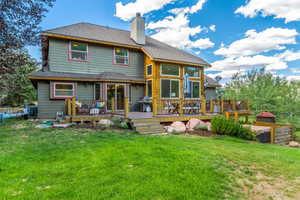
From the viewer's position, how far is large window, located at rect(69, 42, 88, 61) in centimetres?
1063

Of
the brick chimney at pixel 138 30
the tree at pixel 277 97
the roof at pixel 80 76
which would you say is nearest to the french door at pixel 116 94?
the roof at pixel 80 76

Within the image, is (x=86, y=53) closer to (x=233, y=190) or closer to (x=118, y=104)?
(x=118, y=104)

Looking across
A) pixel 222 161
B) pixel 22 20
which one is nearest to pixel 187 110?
pixel 222 161

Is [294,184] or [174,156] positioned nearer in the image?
[294,184]

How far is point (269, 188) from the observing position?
9.61 feet

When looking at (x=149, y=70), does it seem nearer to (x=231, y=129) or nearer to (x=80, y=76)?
(x=80, y=76)

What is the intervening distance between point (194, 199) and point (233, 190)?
33.1 inches

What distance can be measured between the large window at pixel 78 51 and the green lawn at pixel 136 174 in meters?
7.27

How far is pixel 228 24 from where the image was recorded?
19.2 metres

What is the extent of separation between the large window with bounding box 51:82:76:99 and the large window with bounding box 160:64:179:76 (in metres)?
6.09

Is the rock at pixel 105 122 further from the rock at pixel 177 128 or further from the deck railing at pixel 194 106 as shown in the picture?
the rock at pixel 177 128

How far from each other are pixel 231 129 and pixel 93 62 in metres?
9.45

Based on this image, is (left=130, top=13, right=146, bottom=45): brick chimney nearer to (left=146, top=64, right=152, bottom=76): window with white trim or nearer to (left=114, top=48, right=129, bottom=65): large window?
(left=114, top=48, right=129, bottom=65): large window

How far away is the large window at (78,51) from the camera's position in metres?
10.6
